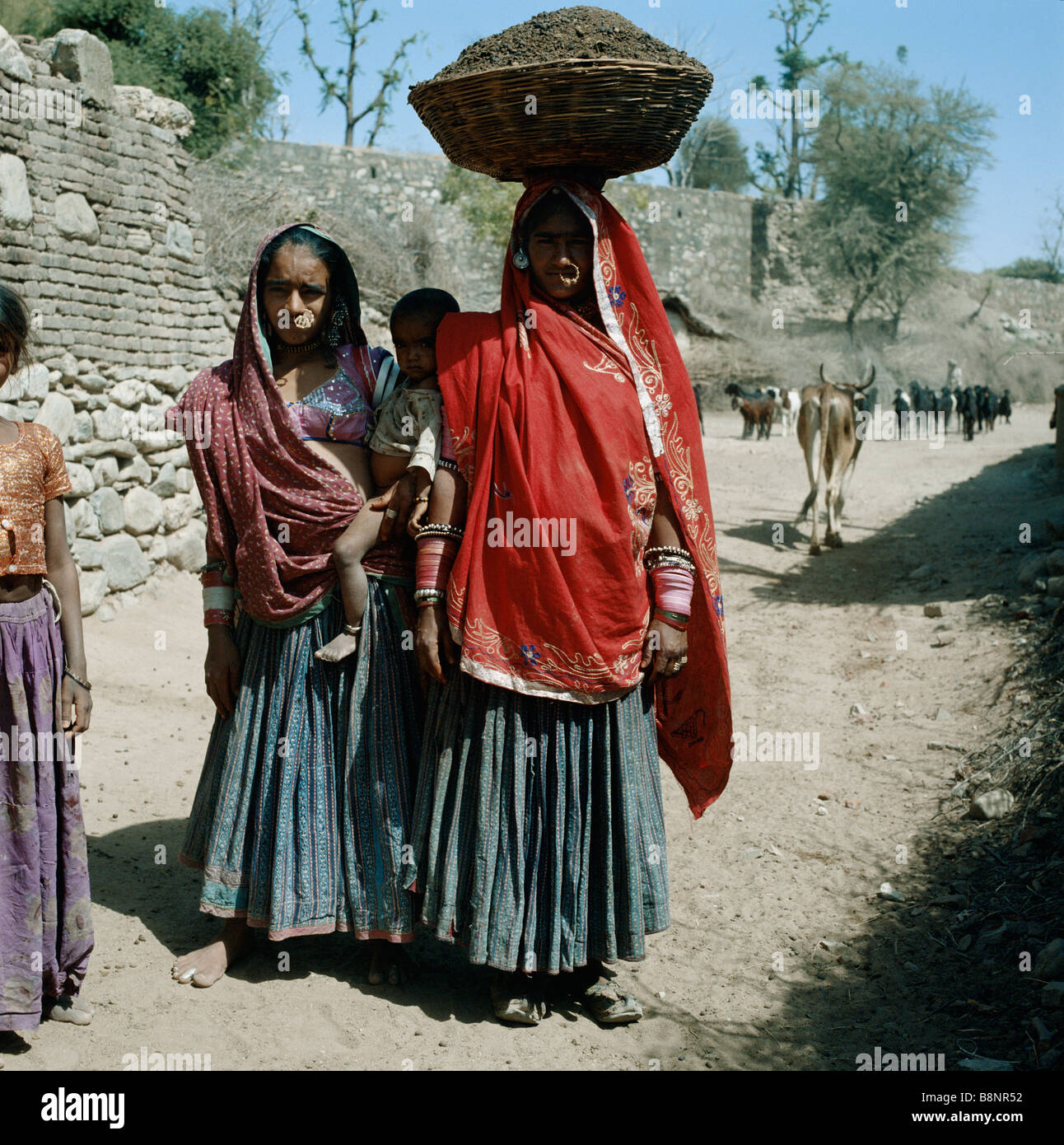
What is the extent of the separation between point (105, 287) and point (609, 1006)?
628 cm

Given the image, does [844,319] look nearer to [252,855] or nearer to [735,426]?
[735,426]

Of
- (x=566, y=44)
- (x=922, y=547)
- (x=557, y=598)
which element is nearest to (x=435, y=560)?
(x=557, y=598)

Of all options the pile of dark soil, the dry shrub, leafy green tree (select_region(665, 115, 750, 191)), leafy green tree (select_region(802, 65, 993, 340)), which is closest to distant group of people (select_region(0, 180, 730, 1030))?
the pile of dark soil

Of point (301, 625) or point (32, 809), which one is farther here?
point (301, 625)

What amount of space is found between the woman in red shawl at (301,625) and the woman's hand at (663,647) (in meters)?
0.66

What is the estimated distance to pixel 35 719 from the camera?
2551 mm

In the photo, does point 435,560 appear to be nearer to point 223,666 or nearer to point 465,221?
point 223,666

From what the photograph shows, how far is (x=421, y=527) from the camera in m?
2.79

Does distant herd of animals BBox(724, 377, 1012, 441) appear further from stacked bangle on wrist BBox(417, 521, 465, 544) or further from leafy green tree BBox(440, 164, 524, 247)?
stacked bangle on wrist BBox(417, 521, 465, 544)

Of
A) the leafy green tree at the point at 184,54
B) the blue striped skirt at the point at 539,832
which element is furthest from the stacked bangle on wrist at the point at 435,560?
the leafy green tree at the point at 184,54

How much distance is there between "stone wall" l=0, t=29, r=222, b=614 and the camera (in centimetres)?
662

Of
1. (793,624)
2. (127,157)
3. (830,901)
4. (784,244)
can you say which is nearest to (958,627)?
(793,624)

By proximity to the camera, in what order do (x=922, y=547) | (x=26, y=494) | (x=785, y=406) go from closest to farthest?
(x=26, y=494), (x=922, y=547), (x=785, y=406)
